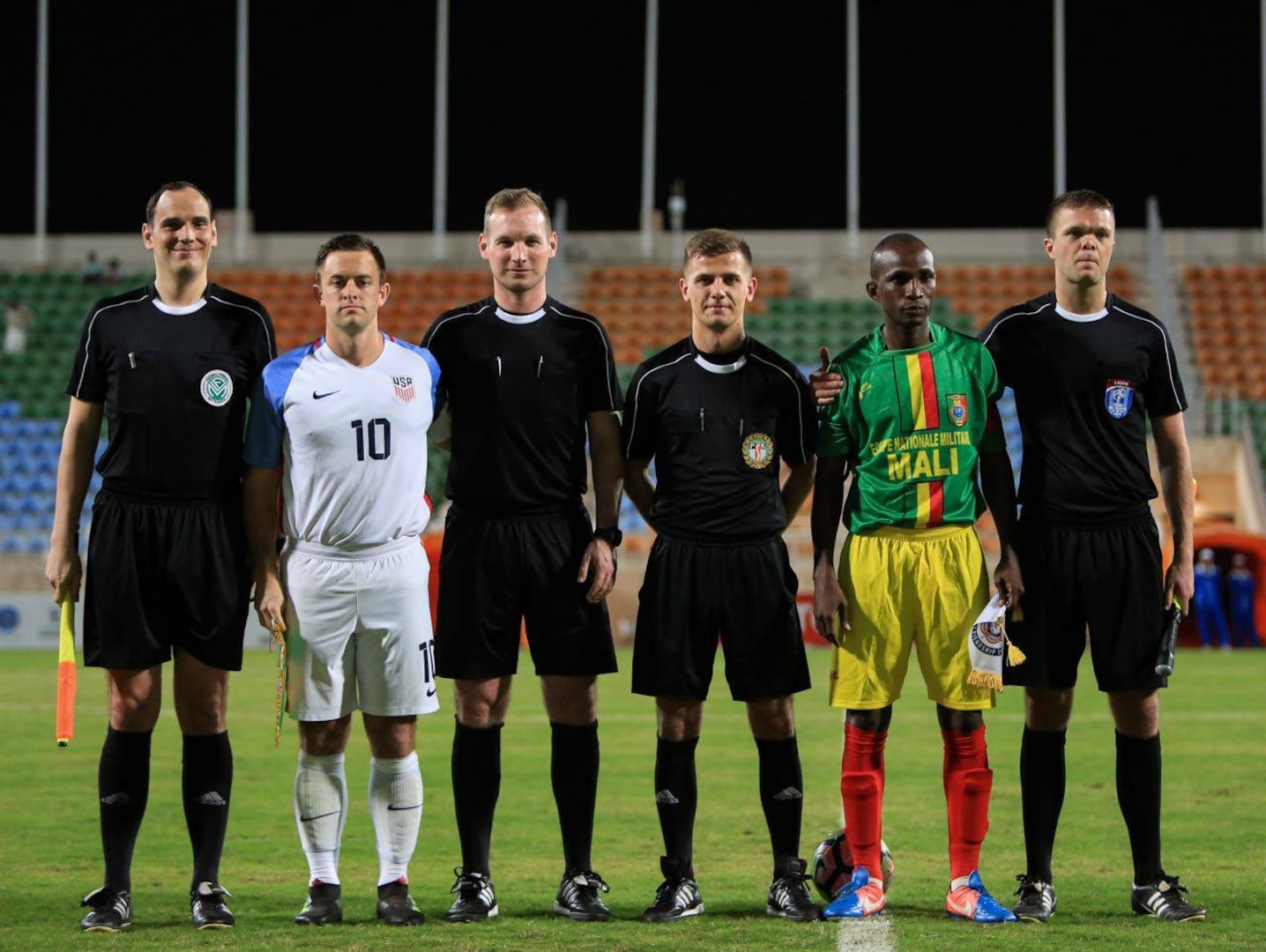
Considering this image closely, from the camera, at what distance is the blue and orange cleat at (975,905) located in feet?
15.7

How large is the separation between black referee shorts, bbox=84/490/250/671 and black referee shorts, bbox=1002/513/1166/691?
2.35 meters

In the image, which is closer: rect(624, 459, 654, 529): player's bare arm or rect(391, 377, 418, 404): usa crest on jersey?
rect(391, 377, 418, 404): usa crest on jersey

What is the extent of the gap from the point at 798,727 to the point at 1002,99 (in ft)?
54.5

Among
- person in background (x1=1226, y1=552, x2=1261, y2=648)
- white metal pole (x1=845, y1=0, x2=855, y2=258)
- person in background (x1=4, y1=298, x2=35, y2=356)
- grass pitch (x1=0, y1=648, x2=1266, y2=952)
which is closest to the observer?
grass pitch (x1=0, y1=648, x2=1266, y2=952)

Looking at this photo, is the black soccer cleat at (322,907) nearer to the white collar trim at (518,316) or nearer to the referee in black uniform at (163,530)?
the referee in black uniform at (163,530)

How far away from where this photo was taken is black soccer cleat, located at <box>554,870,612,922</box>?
16.0 ft

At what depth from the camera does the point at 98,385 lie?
16.3ft

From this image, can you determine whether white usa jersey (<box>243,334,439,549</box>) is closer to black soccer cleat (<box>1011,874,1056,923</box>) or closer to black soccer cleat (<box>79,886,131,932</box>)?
black soccer cleat (<box>79,886,131,932</box>)

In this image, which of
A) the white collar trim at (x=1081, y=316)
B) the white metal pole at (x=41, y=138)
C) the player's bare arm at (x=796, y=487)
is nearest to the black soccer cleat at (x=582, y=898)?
the player's bare arm at (x=796, y=487)

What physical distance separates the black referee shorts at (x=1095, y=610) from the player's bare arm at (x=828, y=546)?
54 centimetres

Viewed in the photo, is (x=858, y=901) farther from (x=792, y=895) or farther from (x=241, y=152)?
(x=241, y=152)

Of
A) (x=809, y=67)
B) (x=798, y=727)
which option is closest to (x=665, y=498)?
(x=798, y=727)

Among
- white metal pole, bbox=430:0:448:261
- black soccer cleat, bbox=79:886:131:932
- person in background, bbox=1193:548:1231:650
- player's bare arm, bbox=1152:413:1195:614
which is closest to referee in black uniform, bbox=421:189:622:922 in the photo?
black soccer cleat, bbox=79:886:131:932

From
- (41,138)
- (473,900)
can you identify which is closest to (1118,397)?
(473,900)
